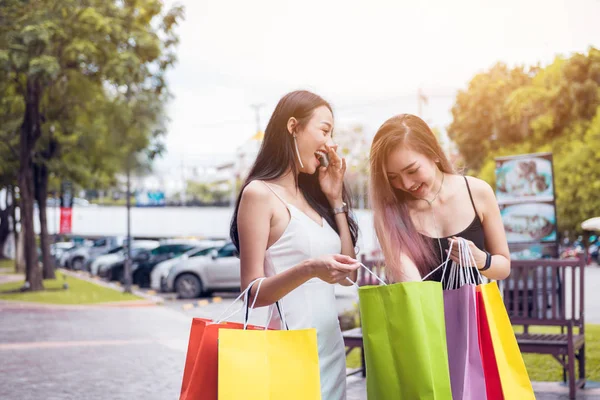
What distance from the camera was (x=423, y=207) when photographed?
2658mm

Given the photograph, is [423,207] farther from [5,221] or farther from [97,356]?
[5,221]

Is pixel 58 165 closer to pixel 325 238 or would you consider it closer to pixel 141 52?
pixel 141 52

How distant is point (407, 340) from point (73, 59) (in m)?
17.0

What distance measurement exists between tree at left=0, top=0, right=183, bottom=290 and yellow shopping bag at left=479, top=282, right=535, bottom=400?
51.6 feet

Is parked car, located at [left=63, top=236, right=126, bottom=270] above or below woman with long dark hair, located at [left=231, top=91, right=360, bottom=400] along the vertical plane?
below

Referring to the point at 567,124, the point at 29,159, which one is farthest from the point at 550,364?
the point at 567,124

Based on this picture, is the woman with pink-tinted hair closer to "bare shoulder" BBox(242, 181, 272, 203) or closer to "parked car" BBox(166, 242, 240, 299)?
"bare shoulder" BBox(242, 181, 272, 203)

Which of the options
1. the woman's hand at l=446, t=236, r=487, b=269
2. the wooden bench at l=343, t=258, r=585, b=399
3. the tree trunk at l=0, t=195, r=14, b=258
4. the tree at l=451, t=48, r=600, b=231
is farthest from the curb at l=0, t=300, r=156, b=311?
the tree trunk at l=0, t=195, r=14, b=258

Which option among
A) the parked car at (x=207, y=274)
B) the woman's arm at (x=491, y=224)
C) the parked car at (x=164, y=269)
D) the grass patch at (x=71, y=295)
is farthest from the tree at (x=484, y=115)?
the woman's arm at (x=491, y=224)

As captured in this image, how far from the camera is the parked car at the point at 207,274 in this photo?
17641mm

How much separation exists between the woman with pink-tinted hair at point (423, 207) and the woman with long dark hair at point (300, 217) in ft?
0.59

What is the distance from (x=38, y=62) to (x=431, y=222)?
15.5 meters

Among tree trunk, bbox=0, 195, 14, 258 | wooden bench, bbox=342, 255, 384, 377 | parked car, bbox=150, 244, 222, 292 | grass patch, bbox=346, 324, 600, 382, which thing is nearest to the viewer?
wooden bench, bbox=342, 255, 384, 377

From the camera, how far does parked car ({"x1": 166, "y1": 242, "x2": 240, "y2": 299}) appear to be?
17641mm
